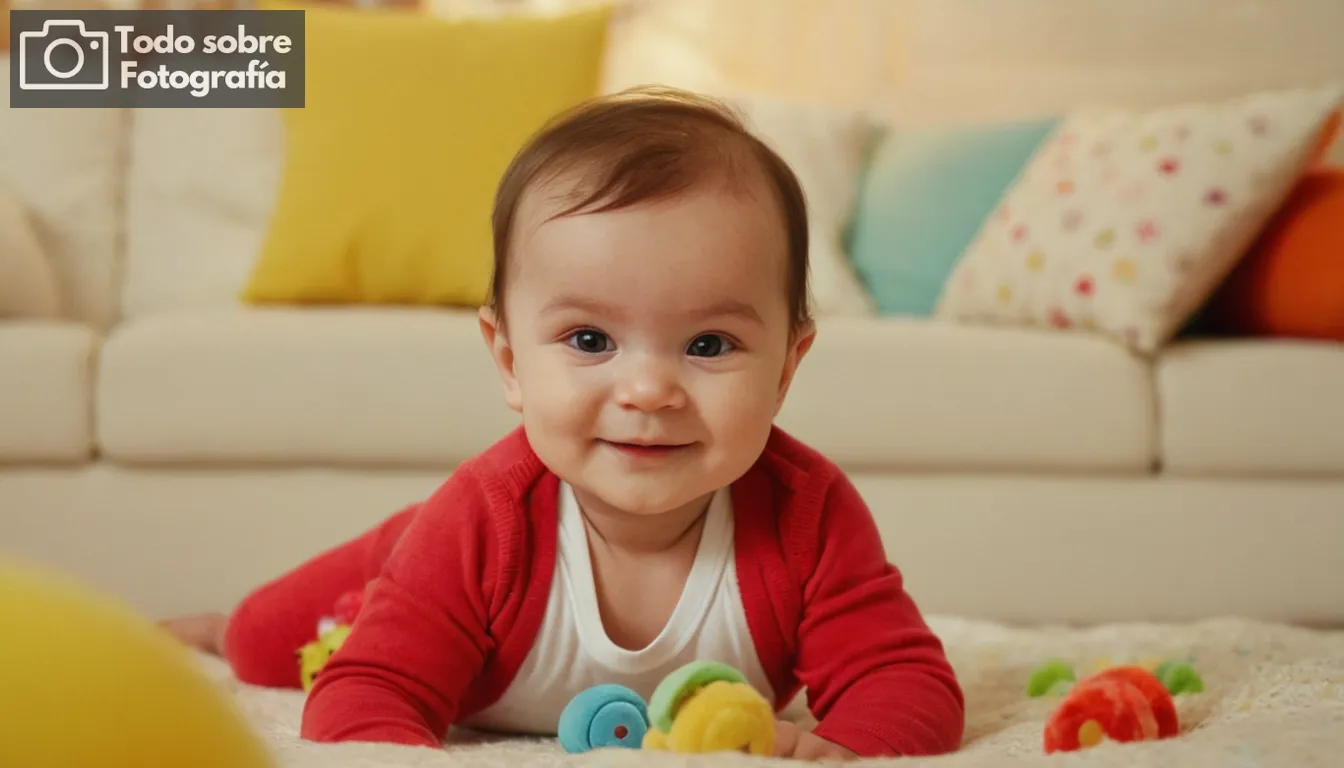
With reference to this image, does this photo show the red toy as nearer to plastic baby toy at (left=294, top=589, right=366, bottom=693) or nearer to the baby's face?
the baby's face

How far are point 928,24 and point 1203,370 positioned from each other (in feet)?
4.41

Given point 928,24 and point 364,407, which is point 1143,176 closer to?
point 928,24

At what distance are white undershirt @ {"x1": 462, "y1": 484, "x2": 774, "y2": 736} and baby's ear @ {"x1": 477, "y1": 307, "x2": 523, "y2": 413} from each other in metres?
0.10

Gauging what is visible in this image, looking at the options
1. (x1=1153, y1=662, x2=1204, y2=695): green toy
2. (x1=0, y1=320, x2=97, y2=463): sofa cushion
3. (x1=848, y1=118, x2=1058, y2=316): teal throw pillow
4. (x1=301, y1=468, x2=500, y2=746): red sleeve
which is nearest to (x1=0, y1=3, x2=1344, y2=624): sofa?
(x1=0, y1=320, x2=97, y2=463): sofa cushion

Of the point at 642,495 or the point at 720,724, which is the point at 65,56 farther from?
the point at 720,724

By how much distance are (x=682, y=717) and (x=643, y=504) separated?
179 mm

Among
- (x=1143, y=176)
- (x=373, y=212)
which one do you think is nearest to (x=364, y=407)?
(x=373, y=212)

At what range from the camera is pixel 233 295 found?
2861mm

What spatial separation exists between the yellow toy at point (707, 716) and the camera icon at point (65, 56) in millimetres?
2473

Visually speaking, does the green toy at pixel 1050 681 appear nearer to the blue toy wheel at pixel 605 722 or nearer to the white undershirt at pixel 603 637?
the white undershirt at pixel 603 637

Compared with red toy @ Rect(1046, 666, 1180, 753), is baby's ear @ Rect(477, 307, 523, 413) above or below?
above

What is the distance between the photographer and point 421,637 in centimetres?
111

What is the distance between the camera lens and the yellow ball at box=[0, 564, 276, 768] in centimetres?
51

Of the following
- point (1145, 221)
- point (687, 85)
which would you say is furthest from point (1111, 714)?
point (687, 85)
